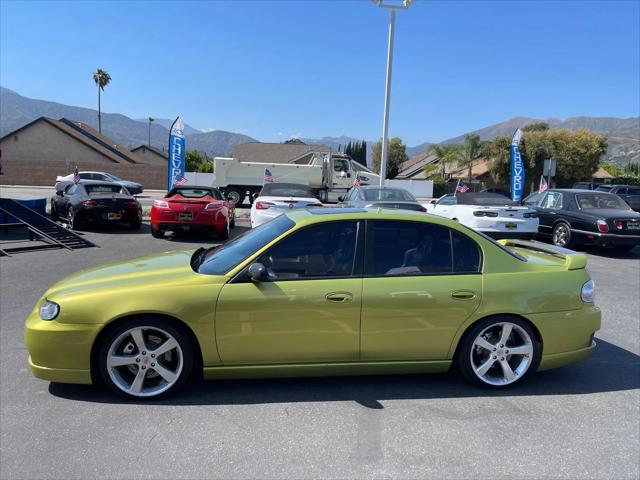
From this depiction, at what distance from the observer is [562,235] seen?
12.0 meters

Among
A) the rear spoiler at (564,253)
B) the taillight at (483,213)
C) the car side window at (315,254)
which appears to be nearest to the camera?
the car side window at (315,254)

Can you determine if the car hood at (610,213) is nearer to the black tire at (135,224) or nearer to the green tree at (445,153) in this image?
the black tire at (135,224)

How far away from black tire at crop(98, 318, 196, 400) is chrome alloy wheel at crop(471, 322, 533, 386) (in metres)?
2.27

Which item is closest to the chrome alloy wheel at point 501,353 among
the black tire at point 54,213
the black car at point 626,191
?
the black tire at point 54,213

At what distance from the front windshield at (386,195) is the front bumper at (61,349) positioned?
9481mm

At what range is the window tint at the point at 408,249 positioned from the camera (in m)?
3.84

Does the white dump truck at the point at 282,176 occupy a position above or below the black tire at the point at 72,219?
above

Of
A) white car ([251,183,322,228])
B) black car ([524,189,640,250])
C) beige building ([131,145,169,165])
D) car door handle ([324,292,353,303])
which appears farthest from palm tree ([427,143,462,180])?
car door handle ([324,292,353,303])

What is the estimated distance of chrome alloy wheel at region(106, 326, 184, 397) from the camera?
3537 millimetres

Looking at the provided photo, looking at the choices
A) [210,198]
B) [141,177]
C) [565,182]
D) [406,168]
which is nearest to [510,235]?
[210,198]

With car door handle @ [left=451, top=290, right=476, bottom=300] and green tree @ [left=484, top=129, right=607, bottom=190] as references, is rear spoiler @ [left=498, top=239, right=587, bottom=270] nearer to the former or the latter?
car door handle @ [left=451, top=290, right=476, bottom=300]

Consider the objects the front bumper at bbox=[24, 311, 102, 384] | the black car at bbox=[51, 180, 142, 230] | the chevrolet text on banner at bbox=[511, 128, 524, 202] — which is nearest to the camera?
the front bumper at bbox=[24, 311, 102, 384]

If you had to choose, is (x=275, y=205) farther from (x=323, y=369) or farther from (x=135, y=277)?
(x=323, y=369)

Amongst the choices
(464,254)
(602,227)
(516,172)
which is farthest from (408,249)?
(516,172)
